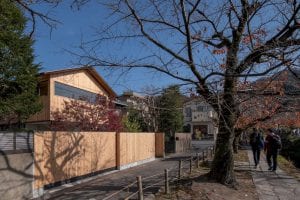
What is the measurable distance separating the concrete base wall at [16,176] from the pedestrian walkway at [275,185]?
6.59m

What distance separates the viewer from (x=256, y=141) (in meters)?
19.1

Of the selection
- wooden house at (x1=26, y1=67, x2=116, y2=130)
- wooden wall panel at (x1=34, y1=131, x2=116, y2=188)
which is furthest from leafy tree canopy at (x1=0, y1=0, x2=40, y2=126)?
wooden wall panel at (x1=34, y1=131, x2=116, y2=188)

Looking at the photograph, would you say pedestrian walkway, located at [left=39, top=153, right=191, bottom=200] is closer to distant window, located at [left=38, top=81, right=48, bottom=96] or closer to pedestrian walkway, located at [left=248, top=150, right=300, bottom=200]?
pedestrian walkway, located at [left=248, top=150, right=300, bottom=200]

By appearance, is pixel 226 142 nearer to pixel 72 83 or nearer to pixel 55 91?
pixel 55 91

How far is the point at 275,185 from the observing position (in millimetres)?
13508

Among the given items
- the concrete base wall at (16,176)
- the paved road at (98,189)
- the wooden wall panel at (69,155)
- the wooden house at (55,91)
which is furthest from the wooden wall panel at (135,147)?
the concrete base wall at (16,176)

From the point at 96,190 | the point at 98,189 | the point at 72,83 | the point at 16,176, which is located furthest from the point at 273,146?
the point at 72,83

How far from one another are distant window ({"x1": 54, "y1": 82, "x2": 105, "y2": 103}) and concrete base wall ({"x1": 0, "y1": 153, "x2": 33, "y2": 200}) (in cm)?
1579

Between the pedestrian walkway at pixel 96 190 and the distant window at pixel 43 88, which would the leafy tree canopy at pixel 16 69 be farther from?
the pedestrian walkway at pixel 96 190

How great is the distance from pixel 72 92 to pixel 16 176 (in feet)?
60.7

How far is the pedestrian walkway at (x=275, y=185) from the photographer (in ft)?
38.5

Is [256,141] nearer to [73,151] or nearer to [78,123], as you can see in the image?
[73,151]

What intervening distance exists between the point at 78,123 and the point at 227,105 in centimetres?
1370

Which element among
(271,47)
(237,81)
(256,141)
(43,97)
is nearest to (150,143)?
(43,97)
